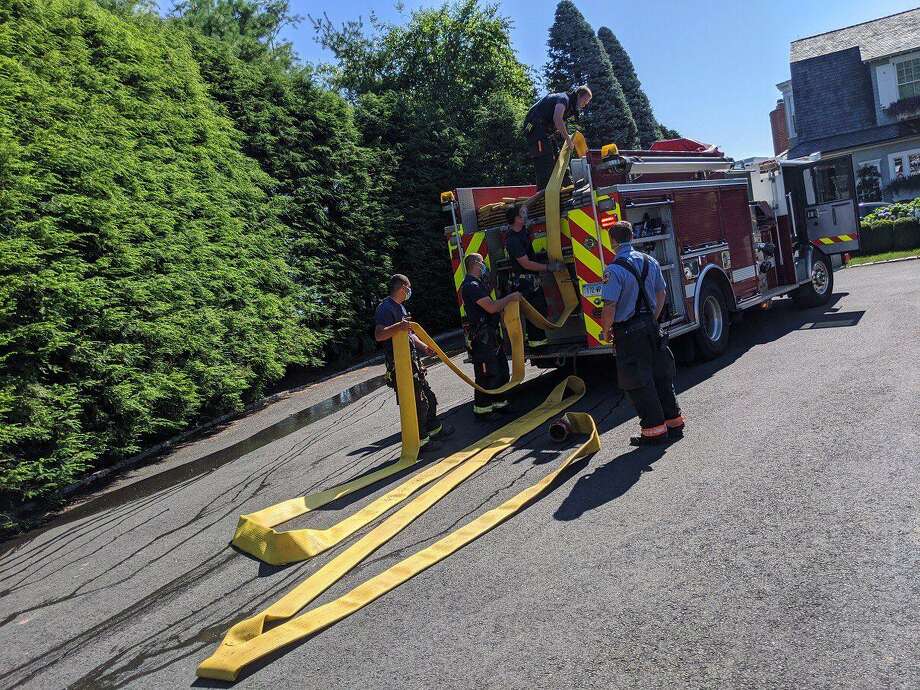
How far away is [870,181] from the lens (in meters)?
31.8

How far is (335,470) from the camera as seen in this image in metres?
7.25

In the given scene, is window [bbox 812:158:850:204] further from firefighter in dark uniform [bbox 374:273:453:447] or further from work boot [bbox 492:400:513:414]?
firefighter in dark uniform [bbox 374:273:453:447]

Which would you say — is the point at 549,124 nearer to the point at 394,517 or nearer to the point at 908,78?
the point at 394,517

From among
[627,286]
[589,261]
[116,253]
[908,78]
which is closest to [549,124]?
[589,261]

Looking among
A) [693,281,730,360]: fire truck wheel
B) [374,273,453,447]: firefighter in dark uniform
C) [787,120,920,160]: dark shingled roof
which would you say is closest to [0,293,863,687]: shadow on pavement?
[693,281,730,360]: fire truck wheel

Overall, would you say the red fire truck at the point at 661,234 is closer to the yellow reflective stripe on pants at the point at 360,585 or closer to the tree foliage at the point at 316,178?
the yellow reflective stripe on pants at the point at 360,585

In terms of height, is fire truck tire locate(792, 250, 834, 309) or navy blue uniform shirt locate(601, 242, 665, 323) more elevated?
navy blue uniform shirt locate(601, 242, 665, 323)

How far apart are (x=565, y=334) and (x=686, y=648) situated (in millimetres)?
6180

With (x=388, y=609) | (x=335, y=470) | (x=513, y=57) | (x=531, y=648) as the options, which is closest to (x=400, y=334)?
(x=335, y=470)

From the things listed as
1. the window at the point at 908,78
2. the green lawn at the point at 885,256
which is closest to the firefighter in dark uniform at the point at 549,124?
the green lawn at the point at 885,256

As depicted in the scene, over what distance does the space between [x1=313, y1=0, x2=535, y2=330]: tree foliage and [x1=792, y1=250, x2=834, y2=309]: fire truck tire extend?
7.87 m

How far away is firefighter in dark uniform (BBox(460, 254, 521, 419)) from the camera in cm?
807

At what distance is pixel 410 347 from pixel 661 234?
338 centimetres

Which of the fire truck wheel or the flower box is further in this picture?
the flower box
